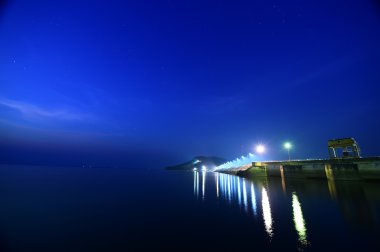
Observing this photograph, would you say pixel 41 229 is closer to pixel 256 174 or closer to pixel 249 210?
pixel 249 210

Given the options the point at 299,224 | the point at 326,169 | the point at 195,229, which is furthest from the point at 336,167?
the point at 195,229

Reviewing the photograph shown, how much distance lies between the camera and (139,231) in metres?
22.5

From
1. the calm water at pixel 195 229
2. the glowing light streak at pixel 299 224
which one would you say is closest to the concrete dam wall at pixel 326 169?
the calm water at pixel 195 229

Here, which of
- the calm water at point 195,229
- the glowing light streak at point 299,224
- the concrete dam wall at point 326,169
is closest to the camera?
the calm water at point 195,229

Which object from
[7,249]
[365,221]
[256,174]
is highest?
[256,174]

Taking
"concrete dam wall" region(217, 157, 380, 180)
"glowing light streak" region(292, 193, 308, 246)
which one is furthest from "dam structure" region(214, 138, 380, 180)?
"glowing light streak" region(292, 193, 308, 246)

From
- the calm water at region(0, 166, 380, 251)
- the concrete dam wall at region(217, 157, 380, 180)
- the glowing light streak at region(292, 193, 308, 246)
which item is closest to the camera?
the calm water at region(0, 166, 380, 251)

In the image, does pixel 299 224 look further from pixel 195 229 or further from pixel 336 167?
pixel 336 167

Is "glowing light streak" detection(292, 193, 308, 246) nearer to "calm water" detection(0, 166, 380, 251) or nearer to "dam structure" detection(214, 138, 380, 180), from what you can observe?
"calm water" detection(0, 166, 380, 251)

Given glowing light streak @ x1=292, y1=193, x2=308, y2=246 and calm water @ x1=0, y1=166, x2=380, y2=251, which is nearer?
calm water @ x1=0, y1=166, x2=380, y2=251

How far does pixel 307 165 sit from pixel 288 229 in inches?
2868

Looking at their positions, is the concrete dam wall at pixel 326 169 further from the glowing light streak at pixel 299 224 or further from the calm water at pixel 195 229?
the glowing light streak at pixel 299 224

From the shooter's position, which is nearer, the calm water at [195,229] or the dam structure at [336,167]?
the calm water at [195,229]

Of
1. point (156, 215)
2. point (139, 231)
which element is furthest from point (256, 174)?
point (139, 231)
